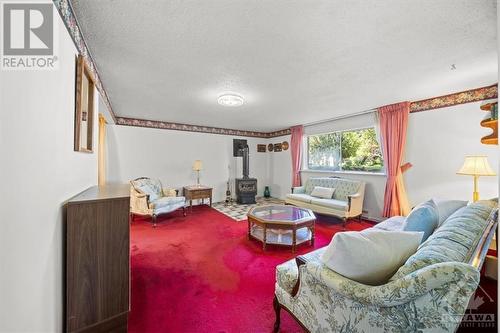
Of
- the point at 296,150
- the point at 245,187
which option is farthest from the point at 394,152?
the point at 245,187

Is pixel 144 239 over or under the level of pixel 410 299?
under

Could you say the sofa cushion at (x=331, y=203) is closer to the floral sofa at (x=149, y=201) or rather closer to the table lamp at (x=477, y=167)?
the table lamp at (x=477, y=167)

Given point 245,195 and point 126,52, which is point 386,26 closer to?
point 126,52

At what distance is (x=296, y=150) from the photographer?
19.0 feet

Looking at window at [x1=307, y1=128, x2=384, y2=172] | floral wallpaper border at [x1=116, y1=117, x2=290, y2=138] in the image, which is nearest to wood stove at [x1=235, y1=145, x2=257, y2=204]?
floral wallpaper border at [x1=116, y1=117, x2=290, y2=138]

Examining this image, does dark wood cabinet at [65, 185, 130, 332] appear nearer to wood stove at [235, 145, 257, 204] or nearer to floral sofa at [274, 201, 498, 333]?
floral sofa at [274, 201, 498, 333]

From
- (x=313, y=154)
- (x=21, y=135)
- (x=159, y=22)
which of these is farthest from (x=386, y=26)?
(x=313, y=154)

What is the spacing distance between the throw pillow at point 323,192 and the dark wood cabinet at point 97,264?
393 centimetres

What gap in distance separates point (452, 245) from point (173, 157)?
5.38 m

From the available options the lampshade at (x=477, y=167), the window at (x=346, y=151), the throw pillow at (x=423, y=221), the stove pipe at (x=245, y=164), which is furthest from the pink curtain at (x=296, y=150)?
the throw pillow at (x=423, y=221)

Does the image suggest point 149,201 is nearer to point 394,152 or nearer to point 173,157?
point 173,157

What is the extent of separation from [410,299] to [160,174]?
5282 mm

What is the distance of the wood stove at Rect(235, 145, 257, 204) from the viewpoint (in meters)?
5.86

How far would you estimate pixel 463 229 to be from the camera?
1159 mm
